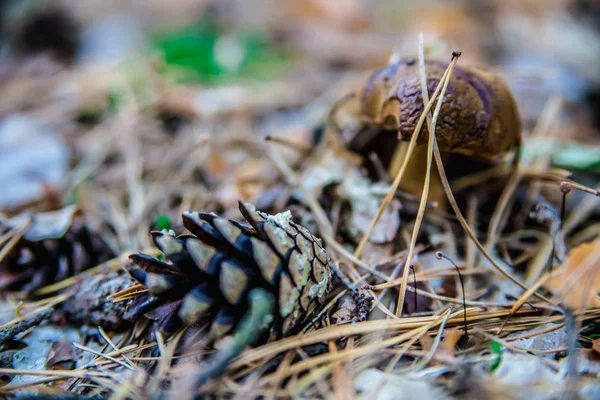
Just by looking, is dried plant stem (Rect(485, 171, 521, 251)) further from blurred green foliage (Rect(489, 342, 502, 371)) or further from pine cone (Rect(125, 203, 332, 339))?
pine cone (Rect(125, 203, 332, 339))

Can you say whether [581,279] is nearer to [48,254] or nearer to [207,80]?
[48,254]

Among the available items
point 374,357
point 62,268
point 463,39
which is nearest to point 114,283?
point 62,268

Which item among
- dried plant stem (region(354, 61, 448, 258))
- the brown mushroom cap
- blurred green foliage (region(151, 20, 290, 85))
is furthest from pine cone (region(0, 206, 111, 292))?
blurred green foliage (region(151, 20, 290, 85))

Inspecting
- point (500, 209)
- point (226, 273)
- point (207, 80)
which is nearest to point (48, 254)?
point (226, 273)

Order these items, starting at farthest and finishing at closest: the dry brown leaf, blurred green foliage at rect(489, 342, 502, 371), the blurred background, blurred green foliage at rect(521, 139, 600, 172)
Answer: the blurred background
blurred green foliage at rect(521, 139, 600, 172)
the dry brown leaf
blurred green foliage at rect(489, 342, 502, 371)

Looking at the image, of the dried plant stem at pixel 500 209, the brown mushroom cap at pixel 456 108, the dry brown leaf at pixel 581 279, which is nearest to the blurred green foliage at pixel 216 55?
the brown mushroom cap at pixel 456 108

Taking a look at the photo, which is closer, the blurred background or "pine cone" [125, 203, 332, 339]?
"pine cone" [125, 203, 332, 339]

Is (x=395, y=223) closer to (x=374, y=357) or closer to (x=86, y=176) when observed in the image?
(x=374, y=357)
